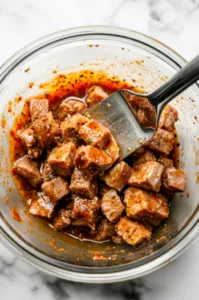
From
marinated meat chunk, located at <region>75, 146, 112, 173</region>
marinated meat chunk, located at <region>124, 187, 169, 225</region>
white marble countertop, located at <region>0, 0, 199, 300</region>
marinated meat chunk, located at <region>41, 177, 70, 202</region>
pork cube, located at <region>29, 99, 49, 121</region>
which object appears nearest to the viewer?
marinated meat chunk, located at <region>75, 146, 112, 173</region>

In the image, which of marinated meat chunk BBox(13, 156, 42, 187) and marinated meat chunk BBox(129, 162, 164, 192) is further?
marinated meat chunk BBox(13, 156, 42, 187)

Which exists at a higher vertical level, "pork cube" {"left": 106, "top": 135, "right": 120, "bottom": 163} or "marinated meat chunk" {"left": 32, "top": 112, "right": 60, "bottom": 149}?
"marinated meat chunk" {"left": 32, "top": 112, "right": 60, "bottom": 149}

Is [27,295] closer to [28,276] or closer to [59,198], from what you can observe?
[28,276]

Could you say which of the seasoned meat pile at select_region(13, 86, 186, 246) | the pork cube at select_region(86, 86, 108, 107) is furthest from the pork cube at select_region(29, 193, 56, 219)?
the pork cube at select_region(86, 86, 108, 107)

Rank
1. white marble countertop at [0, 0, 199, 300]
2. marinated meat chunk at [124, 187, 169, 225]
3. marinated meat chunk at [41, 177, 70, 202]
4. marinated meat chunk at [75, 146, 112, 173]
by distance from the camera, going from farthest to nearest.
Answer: white marble countertop at [0, 0, 199, 300] → marinated meat chunk at [41, 177, 70, 202] → marinated meat chunk at [124, 187, 169, 225] → marinated meat chunk at [75, 146, 112, 173]

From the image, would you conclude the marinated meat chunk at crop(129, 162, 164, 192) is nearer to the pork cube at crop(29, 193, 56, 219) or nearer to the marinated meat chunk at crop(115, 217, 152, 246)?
the marinated meat chunk at crop(115, 217, 152, 246)

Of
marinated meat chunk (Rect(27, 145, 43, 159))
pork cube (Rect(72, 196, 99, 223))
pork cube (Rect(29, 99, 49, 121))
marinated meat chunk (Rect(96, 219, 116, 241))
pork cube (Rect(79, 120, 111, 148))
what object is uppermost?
pork cube (Rect(29, 99, 49, 121))
